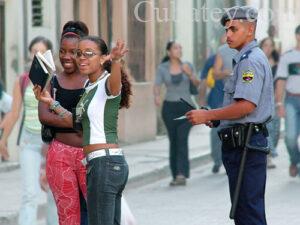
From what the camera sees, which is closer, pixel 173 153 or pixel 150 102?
pixel 173 153

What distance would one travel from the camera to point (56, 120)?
7.86 meters

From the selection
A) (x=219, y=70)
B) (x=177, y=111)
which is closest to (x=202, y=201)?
(x=177, y=111)

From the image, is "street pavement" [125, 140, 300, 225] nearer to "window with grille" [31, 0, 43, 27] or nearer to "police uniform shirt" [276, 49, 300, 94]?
"police uniform shirt" [276, 49, 300, 94]

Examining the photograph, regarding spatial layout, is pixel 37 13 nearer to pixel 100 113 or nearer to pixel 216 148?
pixel 216 148

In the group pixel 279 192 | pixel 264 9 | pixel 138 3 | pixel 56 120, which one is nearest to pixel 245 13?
pixel 56 120

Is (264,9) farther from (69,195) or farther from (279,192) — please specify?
(69,195)

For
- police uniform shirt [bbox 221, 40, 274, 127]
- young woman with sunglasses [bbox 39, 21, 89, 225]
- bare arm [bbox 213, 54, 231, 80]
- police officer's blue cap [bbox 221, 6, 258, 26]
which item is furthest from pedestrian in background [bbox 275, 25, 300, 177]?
police uniform shirt [bbox 221, 40, 274, 127]

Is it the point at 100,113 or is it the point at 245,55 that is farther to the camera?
the point at 245,55

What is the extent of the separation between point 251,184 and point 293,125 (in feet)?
25.3

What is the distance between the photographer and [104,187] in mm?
7156

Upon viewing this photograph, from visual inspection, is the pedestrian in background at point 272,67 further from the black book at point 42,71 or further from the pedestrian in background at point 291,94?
the black book at point 42,71

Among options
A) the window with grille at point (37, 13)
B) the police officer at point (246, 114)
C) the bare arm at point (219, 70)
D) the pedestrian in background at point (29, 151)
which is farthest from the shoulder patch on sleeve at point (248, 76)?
the window with grille at point (37, 13)

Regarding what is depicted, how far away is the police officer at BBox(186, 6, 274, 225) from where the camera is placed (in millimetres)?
7363

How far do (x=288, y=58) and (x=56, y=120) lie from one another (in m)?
7.44
